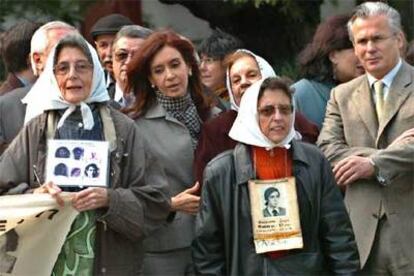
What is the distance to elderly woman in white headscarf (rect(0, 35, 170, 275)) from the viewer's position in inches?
212

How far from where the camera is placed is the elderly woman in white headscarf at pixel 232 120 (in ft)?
19.1

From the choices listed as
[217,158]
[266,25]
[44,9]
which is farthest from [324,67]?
[266,25]

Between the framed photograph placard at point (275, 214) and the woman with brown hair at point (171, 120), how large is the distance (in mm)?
506

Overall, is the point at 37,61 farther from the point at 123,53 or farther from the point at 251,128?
the point at 251,128

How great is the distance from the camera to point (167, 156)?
19.5 feet

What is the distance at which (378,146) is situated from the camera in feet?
19.0

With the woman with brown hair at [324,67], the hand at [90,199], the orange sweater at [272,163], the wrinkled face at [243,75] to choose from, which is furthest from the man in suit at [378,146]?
the hand at [90,199]

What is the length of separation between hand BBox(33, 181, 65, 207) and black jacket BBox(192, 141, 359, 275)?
A: 0.66 m

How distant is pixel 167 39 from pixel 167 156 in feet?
2.10

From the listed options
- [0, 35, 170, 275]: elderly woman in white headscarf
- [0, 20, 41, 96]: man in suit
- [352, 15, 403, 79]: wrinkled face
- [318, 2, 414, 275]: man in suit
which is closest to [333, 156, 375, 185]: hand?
[318, 2, 414, 275]: man in suit

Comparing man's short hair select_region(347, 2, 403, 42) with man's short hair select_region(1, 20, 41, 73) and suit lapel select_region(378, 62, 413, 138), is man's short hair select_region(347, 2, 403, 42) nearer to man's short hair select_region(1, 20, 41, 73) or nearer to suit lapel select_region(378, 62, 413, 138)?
suit lapel select_region(378, 62, 413, 138)

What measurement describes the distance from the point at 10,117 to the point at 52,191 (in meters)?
1.07

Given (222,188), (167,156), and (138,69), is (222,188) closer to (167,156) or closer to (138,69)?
(167,156)

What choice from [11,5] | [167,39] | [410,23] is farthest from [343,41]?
[11,5]
